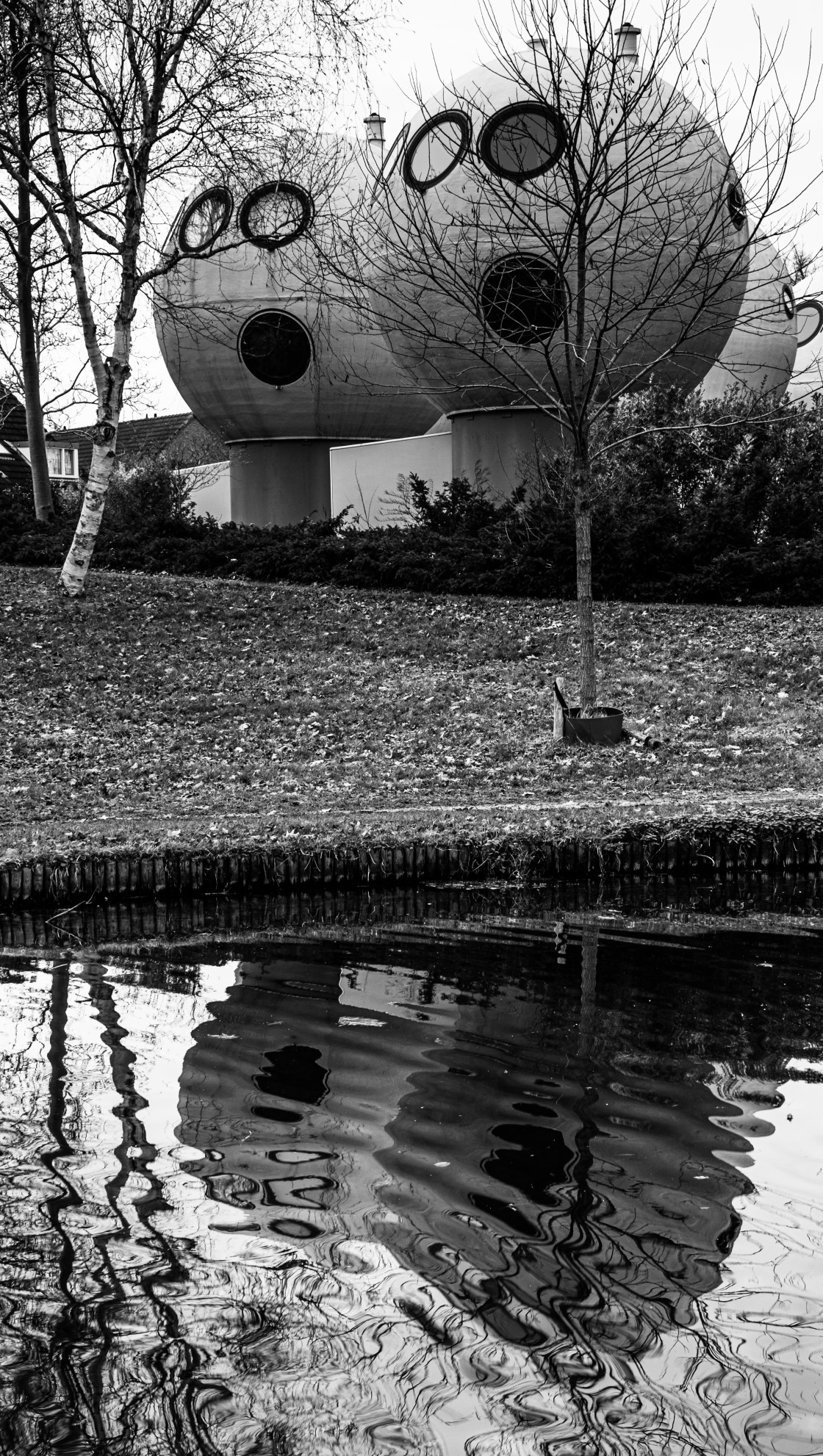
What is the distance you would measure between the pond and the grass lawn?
9.96 ft

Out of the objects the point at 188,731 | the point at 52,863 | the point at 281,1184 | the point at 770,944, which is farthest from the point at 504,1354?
the point at 188,731

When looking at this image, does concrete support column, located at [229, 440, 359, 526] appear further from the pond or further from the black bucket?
the pond

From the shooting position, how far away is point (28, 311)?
69.8 ft

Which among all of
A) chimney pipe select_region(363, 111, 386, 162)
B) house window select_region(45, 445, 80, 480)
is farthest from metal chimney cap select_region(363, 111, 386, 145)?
house window select_region(45, 445, 80, 480)

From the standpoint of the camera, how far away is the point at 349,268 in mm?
22938

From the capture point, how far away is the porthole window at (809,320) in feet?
114

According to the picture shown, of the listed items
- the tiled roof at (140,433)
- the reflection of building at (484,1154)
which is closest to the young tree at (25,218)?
the reflection of building at (484,1154)

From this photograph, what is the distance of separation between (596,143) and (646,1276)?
1006cm

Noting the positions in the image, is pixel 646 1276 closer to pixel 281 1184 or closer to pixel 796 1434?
pixel 796 1434

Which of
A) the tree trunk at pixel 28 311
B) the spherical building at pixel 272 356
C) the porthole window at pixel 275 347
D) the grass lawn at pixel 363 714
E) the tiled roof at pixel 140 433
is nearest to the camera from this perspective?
the grass lawn at pixel 363 714

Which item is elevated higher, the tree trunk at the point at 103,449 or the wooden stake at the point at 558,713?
the tree trunk at the point at 103,449

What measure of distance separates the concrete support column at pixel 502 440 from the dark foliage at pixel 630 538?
3.24 feet

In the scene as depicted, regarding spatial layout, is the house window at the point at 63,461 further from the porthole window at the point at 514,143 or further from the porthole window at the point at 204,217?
the porthole window at the point at 514,143

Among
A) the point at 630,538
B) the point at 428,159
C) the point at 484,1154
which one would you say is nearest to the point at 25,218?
the point at 428,159
